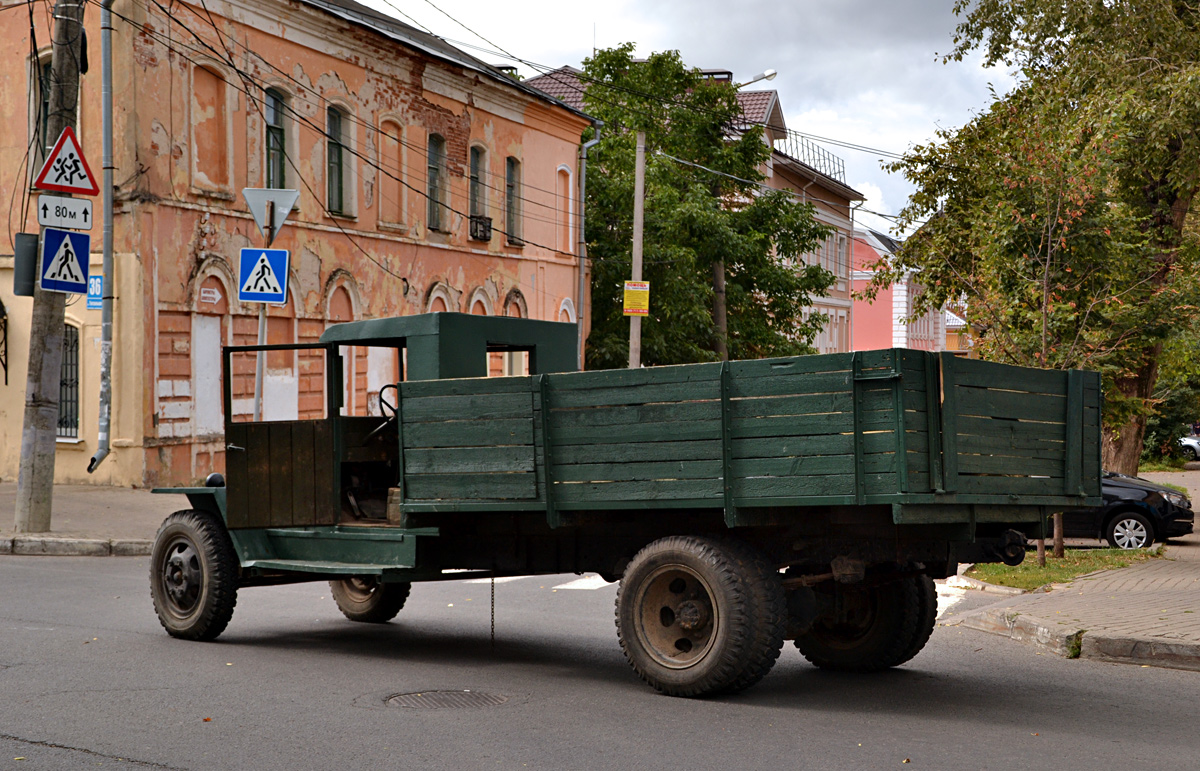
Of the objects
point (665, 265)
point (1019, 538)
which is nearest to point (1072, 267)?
point (1019, 538)

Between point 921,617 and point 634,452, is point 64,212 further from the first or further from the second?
point 921,617

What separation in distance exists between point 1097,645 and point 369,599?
504 cm

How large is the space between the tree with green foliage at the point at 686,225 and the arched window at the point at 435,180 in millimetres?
7275

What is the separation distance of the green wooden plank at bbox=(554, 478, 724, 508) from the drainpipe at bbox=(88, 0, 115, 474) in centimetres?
1353

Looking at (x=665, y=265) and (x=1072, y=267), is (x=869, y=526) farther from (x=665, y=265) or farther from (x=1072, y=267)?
(x=665, y=265)

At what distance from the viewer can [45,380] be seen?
575 inches

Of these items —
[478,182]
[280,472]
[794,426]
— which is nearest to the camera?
[794,426]

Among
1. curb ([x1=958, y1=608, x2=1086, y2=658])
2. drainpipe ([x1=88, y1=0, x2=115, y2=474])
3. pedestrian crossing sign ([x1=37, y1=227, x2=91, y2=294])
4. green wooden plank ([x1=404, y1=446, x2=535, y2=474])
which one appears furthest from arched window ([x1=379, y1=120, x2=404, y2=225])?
green wooden plank ([x1=404, y1=446, x2=535, y2=474])

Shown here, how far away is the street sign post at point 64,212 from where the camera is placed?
1427cm

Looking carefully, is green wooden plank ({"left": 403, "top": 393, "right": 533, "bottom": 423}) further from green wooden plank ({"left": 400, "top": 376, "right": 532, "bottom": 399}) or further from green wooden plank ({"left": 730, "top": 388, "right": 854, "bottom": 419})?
green wooden plank ({"left": 730, "top": 388, "right": 854, "bottom": 419})

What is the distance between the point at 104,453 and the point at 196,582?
11.2 meters

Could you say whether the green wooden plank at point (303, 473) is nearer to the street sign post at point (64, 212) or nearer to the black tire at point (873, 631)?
the black tire at point (873, 631)

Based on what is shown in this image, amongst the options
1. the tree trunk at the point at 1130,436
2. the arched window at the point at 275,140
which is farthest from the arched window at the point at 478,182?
the tree trunk at the point at 1130,436

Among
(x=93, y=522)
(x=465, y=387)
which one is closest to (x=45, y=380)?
(x=93, y=522)
